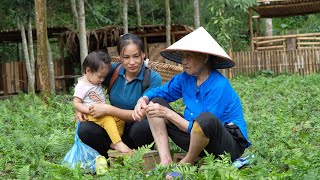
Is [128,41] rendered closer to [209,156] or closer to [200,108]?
[200,108]

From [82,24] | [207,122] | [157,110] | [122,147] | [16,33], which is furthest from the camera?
[16,33]

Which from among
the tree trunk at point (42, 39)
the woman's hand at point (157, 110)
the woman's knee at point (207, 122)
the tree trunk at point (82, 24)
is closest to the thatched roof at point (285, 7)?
the tree trunk at point (82, 24)

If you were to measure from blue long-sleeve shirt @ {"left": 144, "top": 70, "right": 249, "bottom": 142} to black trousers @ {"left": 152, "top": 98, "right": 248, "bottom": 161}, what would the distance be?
0.28ft

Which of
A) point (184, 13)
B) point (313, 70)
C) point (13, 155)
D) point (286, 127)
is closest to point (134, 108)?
point (13, 155)

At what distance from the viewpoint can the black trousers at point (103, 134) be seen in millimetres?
5453

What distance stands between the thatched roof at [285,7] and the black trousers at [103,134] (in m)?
17.0

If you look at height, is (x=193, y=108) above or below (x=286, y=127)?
above

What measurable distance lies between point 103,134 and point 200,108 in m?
1.00

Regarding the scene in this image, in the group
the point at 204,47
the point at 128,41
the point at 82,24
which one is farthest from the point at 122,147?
the point at 82,24

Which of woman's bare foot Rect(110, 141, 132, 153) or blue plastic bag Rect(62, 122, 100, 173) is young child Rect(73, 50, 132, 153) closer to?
woman's bare foot Rect(110, 141, 132, 153)

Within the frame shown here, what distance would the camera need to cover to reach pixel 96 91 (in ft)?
18.6

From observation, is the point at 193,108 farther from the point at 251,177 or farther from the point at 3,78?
the point at 3,78

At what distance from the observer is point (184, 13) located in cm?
2780

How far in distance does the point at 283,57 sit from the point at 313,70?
125 centimetres
